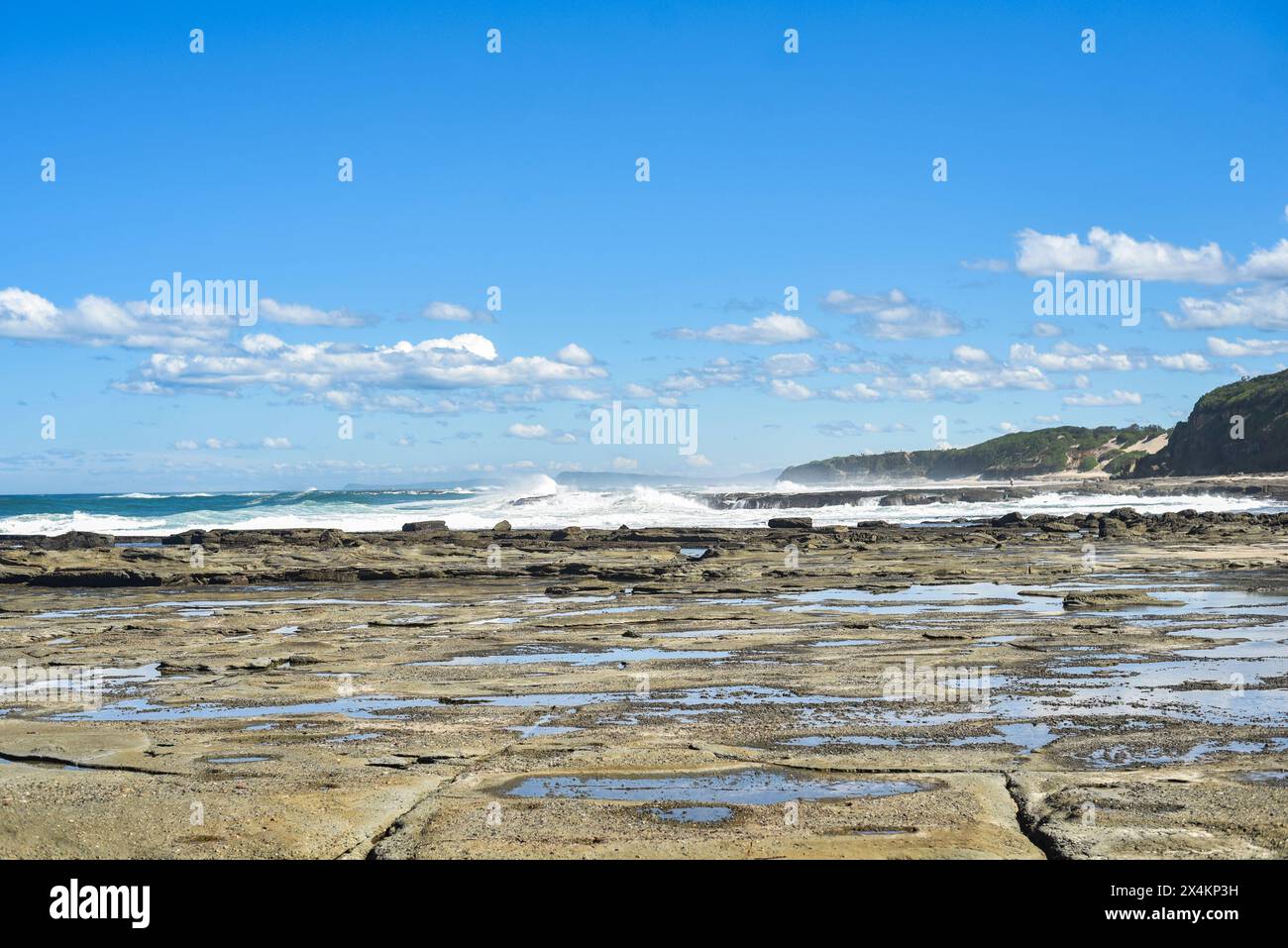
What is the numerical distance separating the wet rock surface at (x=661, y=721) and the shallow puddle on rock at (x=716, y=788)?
0.04 metres

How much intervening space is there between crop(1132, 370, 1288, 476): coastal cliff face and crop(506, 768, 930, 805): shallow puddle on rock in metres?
99.8

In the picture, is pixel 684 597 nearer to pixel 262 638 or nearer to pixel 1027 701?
pixel 262 638

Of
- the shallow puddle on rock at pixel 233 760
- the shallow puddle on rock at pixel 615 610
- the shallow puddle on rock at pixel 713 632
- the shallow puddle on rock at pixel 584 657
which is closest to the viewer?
the shallow puddle on rock at pixel 233 760

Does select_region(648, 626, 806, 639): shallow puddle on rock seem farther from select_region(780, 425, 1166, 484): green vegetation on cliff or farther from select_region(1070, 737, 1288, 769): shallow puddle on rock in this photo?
select_region(780, 425, 1166, 484): green vegetation on cliff

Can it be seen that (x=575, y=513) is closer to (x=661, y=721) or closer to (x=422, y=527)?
(x=422, y=527)

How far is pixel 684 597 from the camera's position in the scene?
26.1m

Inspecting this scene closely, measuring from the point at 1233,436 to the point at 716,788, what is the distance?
104297 mm

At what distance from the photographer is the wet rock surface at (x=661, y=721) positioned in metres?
8.05

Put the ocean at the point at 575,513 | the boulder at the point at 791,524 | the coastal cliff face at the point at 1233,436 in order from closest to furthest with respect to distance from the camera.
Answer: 1. the boulder at the point at 791,524
2. the ocean at the point at 575,513
3. the coastal cliff face at the point at 1233,436

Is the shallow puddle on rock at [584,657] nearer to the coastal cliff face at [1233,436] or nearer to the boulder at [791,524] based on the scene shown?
the boulder at [791,524]

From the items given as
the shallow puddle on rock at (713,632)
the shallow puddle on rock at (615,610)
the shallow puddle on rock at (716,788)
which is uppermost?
the shallow puddle on rock at (615,610)

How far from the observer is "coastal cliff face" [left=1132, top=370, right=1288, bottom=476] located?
9944 cm

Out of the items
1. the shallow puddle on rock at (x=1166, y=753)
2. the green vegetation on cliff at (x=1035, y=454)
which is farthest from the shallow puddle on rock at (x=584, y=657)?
the green vegetation on cliff at (x=1035, y=454)
